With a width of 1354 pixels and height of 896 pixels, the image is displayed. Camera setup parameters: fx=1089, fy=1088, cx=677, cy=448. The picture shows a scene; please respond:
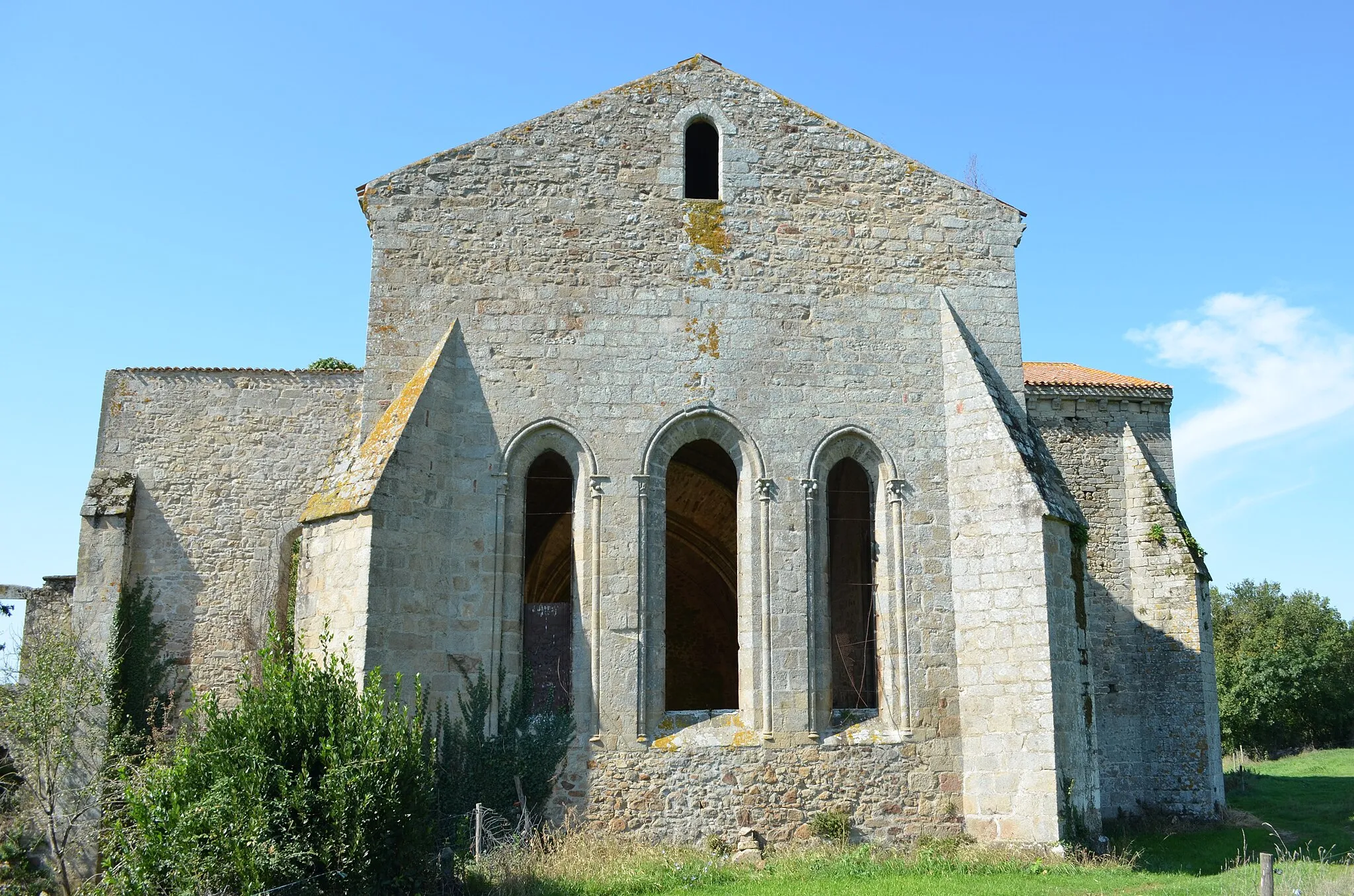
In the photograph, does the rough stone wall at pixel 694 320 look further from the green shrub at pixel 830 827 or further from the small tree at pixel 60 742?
the small tree at pixel 60 742

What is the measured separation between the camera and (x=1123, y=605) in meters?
17.2

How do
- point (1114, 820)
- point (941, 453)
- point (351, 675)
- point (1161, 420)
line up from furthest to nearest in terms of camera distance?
point (1161, 420) < point (1114, 820) < point (941, 453) < point (351, 675)

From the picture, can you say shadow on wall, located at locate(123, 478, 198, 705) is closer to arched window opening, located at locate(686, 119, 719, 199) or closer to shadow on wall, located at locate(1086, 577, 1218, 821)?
arched window opening, located at locate(686, 119, 719, 199)

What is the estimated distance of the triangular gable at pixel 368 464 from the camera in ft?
36.7

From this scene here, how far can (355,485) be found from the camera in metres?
11.3

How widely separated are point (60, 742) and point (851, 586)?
10.4 m

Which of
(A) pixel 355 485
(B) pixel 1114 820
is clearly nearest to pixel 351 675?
(A) pixel 355 485

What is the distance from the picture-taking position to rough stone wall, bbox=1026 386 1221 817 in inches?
651

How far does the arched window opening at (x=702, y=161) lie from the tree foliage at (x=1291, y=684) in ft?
85.7

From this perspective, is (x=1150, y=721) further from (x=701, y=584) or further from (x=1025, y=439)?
(x=701, y=584)

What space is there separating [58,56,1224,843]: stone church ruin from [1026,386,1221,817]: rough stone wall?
186 inches

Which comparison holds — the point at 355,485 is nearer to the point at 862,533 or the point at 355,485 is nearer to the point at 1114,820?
the point at 862,533

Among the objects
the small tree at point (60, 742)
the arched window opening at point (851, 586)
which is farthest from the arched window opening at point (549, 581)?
the small tree at point (60, 742)

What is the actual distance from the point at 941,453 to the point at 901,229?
2875 mm
